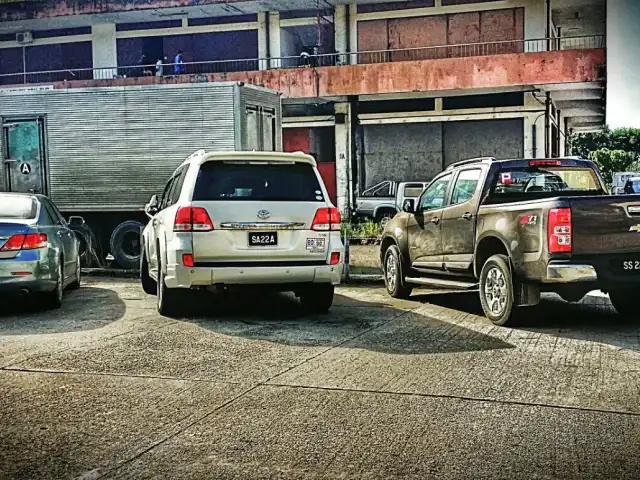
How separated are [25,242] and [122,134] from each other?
7.45m

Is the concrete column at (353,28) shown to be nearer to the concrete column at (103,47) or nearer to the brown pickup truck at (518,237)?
the concrete column at (103,47)

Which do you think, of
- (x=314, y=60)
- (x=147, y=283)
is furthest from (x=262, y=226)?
(x=314, y=60)

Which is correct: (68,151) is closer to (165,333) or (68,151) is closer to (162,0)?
(165,333)

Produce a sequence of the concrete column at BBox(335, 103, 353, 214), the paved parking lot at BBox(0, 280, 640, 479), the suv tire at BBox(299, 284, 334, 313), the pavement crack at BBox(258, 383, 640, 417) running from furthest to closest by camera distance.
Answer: the concrete column at BBox(335, 103, 353, 214)
the suv tire at BBox(299, 284, 334, 313)
the pavement crack at BBox(258, 383, 640, 417)
the paved parking lot at BBox(0, 280, 640, 479)

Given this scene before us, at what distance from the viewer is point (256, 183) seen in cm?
984

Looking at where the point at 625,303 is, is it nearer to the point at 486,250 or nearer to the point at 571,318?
the point at 571,318

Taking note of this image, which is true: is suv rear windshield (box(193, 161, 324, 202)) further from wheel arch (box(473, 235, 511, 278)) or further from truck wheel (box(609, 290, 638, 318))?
truck wheel (box(609, 290, 638, 318))

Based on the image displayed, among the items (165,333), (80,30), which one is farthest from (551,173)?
(80,30)

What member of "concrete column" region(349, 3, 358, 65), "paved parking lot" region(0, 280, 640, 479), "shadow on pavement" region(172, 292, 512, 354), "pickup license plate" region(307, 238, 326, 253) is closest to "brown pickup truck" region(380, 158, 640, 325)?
Result: "paved parking lot" region(0, 280, 640, 479)

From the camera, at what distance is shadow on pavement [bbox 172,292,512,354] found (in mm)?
8234

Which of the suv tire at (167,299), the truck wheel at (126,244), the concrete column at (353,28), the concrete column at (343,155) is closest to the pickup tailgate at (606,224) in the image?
the suv tire at (167,299)

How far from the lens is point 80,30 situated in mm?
38094

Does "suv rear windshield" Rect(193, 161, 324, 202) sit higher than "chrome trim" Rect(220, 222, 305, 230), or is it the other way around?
"suv rear windshield" Rect(193, 161, 324, 202)

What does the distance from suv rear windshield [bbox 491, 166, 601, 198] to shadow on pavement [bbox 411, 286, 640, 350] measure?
4.45 ft
